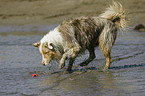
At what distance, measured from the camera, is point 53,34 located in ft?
23.7

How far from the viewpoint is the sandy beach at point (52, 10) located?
64.2 ft

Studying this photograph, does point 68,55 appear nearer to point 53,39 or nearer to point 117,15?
point 53,39

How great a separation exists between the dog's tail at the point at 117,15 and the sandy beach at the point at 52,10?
1075 cm

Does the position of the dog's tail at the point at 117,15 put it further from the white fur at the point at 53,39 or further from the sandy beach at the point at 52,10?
the sandy beach at the point at 52,10

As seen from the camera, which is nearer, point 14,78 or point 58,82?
point 58,82

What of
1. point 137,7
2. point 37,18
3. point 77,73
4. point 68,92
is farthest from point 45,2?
point 68,92

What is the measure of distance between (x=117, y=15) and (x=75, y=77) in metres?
2.28

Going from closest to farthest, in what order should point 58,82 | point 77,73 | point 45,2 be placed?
point 58,82 < point 77,73 < point 45,2

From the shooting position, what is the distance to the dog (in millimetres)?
7109

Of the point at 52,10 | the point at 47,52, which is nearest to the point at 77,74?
the point at 47,52

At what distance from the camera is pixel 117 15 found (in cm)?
805

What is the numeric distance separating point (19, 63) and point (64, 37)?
1.86 metres

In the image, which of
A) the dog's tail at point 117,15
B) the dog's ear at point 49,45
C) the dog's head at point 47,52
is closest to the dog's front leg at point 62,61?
the dog's head at point 47,52

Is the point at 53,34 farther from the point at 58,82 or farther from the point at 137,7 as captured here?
the point at 137,7
